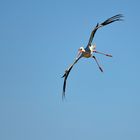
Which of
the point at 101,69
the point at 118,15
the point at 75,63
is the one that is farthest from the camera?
the point at 75,63

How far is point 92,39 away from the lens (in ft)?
124

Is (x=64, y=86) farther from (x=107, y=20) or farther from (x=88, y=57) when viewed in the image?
(x=107, y=20)

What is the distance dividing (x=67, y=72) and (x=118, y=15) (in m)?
7.64

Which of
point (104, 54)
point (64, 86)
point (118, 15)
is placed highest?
point (118, 15)

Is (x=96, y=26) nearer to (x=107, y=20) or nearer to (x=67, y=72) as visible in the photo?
(x=107, y=20)

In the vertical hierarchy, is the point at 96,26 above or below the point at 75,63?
above

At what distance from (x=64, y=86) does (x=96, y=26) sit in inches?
216

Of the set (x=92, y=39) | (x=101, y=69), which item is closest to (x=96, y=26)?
(x=92, y=39)

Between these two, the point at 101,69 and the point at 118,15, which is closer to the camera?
the point at 118,15

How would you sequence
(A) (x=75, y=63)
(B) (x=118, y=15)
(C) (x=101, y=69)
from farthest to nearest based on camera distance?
(A) (x=75, y=63)
(C) (x=101, y=69)
(B) (x=118, y=15)

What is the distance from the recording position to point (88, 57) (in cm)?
3788

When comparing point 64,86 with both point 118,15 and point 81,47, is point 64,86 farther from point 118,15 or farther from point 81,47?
point 118,15

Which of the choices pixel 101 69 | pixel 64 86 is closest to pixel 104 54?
pixel 101 69

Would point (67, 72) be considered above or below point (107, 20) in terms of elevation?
below
